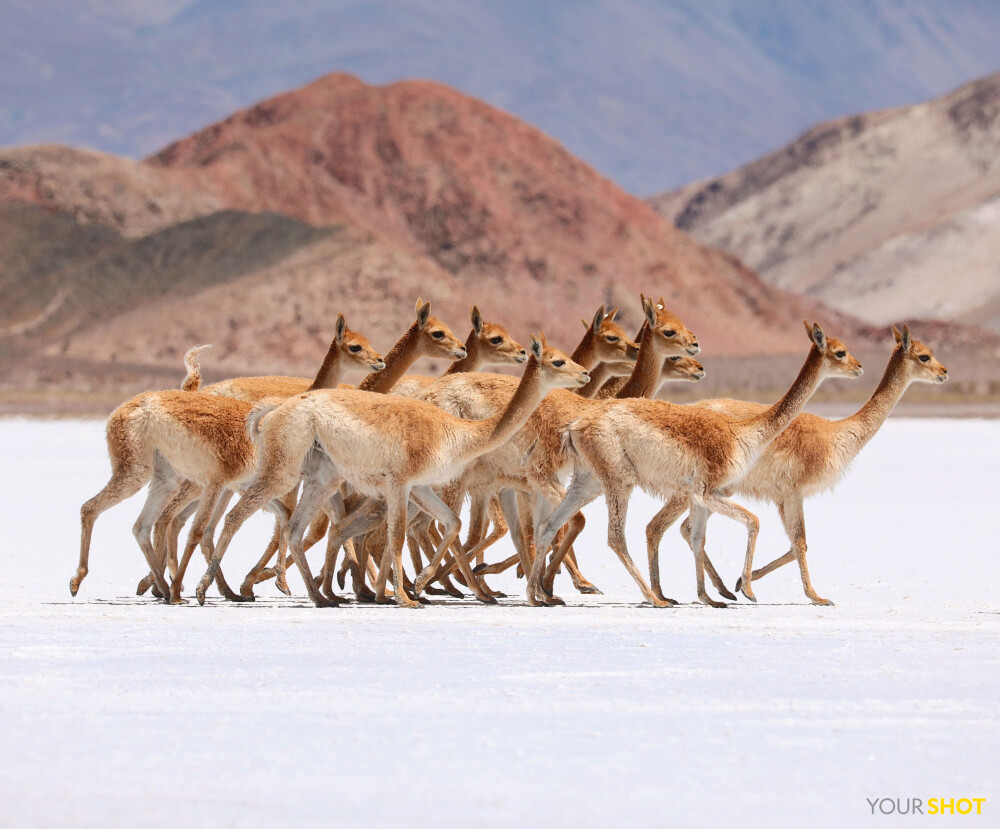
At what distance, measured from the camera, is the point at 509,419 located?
11898mm

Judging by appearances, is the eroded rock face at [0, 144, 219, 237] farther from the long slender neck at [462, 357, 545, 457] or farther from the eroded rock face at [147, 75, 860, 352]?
the long slender neck at [462, 357, 545, 457]

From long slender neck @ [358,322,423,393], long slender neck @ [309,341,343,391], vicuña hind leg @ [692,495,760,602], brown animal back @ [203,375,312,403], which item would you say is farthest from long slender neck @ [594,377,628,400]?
brown animal back @ [203,375,312,403]

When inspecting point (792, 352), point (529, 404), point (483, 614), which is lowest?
point (792, 352)

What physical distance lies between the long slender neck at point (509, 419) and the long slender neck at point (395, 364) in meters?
1.87

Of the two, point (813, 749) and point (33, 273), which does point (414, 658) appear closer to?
point (813, 749)

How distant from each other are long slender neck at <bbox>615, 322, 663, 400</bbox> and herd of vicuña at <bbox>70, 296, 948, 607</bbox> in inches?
0.7

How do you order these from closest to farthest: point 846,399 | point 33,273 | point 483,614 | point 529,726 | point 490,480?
point 529,726
point 483,614
point 490,480
point 846,399
point 33,273

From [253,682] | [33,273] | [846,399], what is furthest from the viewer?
[33,273]

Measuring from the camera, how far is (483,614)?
1144 centimetres

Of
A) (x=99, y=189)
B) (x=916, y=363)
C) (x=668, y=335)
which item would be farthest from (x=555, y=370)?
(x=99, y=189)

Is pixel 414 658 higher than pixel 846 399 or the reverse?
higher

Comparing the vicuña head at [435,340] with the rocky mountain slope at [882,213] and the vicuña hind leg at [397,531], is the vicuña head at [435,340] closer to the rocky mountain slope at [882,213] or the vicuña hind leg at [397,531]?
the vicuña hind leg at [397,531]

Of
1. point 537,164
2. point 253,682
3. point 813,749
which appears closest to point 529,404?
point 253,682

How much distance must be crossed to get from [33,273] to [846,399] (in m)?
48.8
